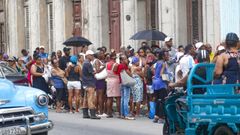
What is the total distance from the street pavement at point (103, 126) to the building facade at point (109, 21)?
5298 mm

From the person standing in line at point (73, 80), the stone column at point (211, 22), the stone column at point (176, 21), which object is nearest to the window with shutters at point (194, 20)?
the stone column at point (176, 21)

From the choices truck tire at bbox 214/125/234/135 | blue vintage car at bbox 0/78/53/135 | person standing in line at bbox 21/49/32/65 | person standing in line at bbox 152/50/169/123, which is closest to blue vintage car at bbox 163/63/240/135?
truck tire at bbox 214/125/234/135

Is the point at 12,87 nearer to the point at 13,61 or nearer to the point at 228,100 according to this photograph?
the point at 228,100

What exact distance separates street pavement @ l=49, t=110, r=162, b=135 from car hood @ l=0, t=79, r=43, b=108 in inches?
169

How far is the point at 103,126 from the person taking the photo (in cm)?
1825

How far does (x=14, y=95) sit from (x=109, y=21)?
1823cm

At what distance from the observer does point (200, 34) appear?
981 inches

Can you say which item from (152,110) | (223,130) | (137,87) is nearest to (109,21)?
(137,87)

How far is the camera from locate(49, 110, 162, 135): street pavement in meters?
16.8

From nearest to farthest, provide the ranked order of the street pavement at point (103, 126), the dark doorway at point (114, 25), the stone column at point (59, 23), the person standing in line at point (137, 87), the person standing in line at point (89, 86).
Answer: the street pavement at point (103, 126) → the person standing in line at point (137, 87) → the person standing in line at point (89, 86) → the dark doorway at point (114, 25) → the stone column at point (59, 23)

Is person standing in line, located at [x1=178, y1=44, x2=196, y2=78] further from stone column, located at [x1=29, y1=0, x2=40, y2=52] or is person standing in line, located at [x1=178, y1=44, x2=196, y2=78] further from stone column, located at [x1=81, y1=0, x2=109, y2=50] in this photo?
stone column, located at [x1=29, y1=0, x2=40, y2=52]

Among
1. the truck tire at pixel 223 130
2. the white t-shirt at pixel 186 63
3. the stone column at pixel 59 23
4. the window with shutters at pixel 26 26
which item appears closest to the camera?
the truck tire at pixel 223 130

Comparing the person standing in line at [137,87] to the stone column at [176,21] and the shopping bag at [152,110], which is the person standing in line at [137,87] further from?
the stone column at [176,21]

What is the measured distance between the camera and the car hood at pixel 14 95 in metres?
11.8
